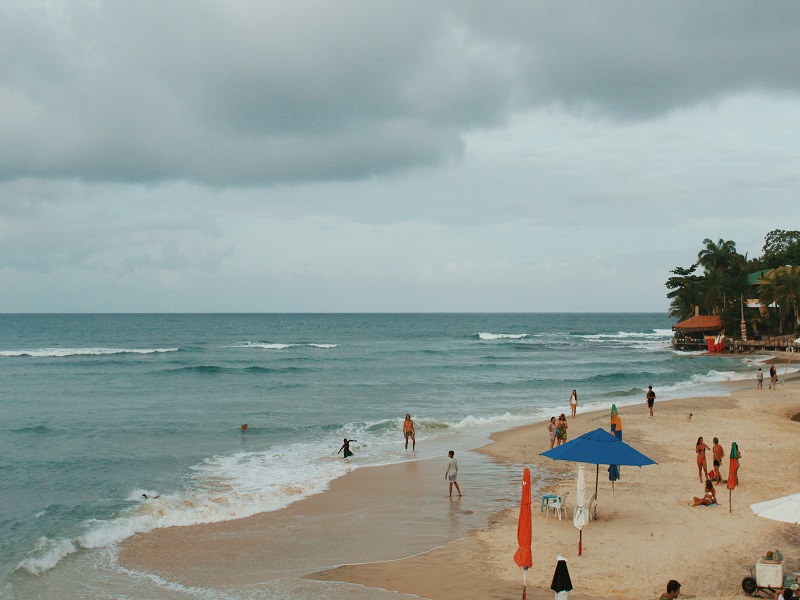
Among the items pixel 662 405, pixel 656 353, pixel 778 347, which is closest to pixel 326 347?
pixel 656 353

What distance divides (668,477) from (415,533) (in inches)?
308

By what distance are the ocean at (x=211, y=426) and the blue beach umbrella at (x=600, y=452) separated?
11.5ft

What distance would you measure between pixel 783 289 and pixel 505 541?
55.7 m

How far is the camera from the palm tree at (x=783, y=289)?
5838 cm

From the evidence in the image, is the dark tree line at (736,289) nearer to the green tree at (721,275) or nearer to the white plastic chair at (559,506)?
the green tree at (721,275)

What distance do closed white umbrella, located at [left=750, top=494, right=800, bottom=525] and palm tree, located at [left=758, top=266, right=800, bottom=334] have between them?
56.1 meters

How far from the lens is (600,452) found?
41.4 feet

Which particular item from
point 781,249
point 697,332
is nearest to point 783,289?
point 697,332

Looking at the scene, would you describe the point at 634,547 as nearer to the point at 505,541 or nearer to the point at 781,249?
the point at 505,541

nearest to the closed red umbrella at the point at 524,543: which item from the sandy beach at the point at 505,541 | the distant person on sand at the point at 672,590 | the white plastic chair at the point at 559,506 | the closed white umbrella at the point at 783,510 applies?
the sandy beach at the point at 505,541

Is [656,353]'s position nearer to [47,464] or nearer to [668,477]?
[668,477]

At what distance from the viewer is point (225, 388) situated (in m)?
41.5

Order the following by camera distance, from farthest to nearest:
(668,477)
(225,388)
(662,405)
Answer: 1. (225,388)
2. (662,405)
3. (668,477)

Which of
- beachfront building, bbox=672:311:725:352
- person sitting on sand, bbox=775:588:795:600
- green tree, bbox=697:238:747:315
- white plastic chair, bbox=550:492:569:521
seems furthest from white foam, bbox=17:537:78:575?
green tree, bbox=697:238:747:315
